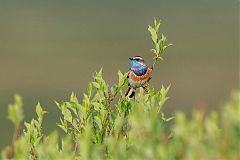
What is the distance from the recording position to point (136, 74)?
4.31 meters

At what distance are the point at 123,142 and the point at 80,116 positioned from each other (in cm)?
58

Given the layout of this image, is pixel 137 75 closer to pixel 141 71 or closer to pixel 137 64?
pixel 141 71

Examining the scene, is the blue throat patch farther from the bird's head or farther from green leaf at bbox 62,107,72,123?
green leaf at bbox 62,107,72,123

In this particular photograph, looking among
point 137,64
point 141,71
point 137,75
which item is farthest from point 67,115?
point 137,64

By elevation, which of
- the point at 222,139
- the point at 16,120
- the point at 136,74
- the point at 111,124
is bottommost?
the point at 222,139

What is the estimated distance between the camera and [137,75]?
430 cm

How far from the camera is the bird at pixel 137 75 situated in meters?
4.17

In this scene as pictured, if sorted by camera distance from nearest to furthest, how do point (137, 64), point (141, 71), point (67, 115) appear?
point (67, 115), point (141, 71), point (137, 64)

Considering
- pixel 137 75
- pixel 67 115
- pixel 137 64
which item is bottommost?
pixel 67 115

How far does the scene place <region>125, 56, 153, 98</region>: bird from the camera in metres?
4.17

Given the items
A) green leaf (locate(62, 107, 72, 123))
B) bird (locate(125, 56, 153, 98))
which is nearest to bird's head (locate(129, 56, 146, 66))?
bird (locate(125, 56, 153, 98))

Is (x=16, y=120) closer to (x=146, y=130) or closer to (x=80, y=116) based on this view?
(x=146, y=130)

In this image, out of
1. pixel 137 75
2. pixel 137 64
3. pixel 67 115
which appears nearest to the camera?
pixel 67 115

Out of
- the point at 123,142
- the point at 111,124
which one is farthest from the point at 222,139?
the point at 111,124
